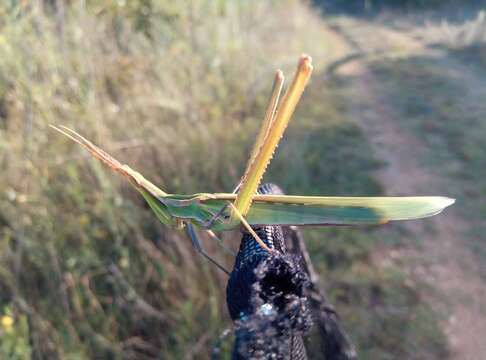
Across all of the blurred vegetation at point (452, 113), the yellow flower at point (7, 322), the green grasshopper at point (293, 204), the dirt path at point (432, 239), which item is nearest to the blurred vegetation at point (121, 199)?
the yellow flower at point (7, 322)

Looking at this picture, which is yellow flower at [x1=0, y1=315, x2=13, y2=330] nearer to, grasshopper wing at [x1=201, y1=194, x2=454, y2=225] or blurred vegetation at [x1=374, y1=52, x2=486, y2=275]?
grasshopper wing at [x1=201, y1=194, x2=454, y2=225]

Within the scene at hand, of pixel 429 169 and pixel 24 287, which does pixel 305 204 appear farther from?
pixel 429 169

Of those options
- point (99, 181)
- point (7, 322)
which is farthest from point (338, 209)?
point (99, 181)

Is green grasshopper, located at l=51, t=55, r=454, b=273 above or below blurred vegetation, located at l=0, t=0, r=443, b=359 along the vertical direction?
above

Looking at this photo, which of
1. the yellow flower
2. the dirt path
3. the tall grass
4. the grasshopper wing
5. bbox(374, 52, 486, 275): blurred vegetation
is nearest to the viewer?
the grasshopper wing

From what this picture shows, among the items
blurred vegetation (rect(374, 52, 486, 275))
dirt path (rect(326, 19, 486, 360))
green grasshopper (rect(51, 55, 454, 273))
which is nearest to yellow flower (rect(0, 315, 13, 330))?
green grasshopper (rect(51, 55, 454, 273))

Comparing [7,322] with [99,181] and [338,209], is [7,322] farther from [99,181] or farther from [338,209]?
[338,209]
